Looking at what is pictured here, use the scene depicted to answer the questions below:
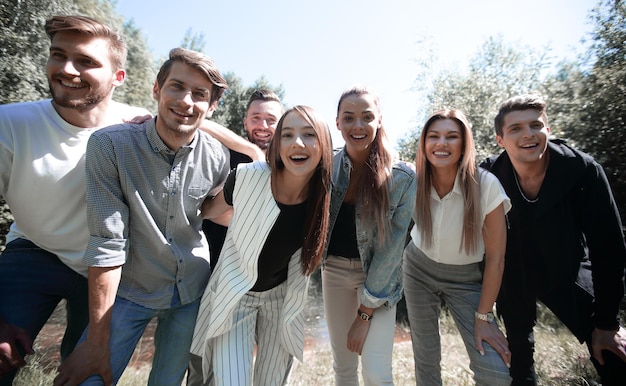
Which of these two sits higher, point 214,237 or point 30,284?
point 214,237

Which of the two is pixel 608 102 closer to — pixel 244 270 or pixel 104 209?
pixel 244 270

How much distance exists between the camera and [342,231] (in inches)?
103

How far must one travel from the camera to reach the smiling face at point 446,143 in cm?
258

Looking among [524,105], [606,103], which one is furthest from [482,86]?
[524,105]

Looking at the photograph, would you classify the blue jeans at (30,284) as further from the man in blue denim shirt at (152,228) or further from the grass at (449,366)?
the grass at (449,366)

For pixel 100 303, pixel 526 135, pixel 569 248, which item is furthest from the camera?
pixel 526 135

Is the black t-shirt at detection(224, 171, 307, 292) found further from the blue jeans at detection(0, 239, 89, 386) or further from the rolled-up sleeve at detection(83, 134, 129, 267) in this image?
the blue jeans at detection(0, 239, 89, 386)

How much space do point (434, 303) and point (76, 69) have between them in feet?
10.5

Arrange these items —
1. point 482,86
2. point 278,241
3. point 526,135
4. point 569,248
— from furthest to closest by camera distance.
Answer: point 482,86, point 526,135, point 569,248, point 278,241

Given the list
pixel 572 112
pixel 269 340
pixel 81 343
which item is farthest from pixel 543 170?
pixel 572 112

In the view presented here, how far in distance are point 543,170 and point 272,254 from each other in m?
2.49

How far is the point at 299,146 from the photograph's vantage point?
210 cm

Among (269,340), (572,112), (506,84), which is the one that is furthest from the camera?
(506,84)

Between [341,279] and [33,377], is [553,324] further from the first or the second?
[33,377]
